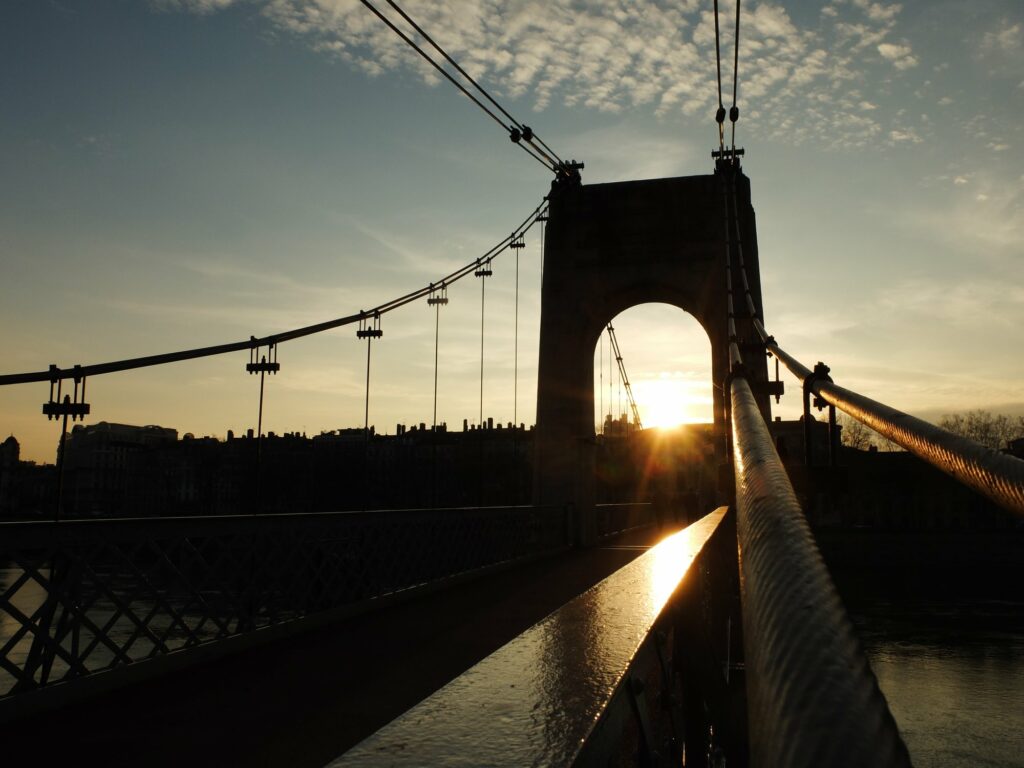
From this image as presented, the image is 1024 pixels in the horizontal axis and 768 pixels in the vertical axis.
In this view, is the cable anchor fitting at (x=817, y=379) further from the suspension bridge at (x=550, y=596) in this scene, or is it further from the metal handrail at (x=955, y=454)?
the metal handrail at (x=955, y=454)

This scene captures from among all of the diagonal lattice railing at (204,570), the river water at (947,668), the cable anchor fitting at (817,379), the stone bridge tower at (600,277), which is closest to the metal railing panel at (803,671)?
the cable anchor fitting at (817,379)

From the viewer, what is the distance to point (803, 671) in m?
0.44

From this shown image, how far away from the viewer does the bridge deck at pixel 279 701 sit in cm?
434

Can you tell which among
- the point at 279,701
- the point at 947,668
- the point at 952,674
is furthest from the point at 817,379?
the point at 947,668

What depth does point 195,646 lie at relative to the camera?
6.44 metres

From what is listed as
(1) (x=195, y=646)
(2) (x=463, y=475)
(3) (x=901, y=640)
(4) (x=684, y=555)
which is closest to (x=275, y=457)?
(2) (x=463, y=475)

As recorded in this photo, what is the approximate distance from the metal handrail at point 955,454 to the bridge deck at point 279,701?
2.48 meters

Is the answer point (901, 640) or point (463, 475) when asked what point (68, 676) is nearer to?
point (901, 640)

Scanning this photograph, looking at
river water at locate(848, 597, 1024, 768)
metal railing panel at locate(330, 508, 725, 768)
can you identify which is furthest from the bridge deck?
river water at locate(848, 597, 1024, 768)

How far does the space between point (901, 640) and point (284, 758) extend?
877 inches

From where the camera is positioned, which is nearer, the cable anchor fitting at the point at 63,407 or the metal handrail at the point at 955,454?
the metal handrail at the point at 955,454

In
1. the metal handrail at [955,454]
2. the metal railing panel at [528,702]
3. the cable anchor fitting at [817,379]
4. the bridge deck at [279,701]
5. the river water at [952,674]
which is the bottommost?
the river water at [952,674]

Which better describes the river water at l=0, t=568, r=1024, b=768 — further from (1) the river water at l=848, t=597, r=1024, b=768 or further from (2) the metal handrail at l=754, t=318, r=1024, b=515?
(2) the metal handrail at l=754, t=318, r=1024, b=515

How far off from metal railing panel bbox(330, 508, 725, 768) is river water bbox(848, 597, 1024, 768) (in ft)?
37.1
